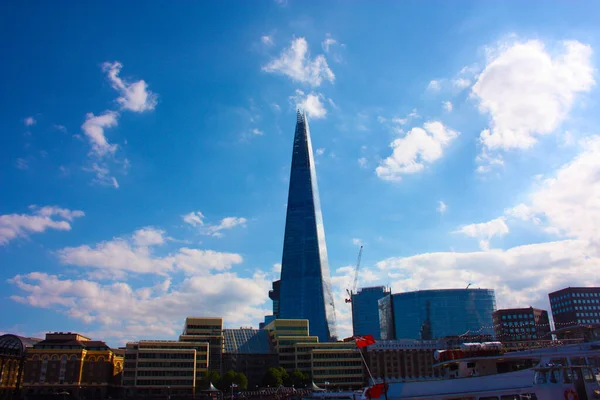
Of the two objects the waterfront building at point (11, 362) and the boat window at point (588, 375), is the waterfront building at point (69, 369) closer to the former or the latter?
the waterfront building at point (11, 362)

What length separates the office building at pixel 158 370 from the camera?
152375mm

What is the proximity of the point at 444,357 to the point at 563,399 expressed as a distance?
57.3 feet

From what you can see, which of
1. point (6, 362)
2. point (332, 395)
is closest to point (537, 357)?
point (332, 395)

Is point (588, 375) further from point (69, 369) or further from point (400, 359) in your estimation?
point (400, 359)

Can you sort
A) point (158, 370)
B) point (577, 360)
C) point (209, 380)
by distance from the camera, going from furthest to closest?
point (158, 370) < point (209, 380) < point (577, 360)

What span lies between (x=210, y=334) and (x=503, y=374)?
14504 centimetres

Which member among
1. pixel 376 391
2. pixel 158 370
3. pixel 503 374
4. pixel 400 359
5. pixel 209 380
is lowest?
pixel 376 391

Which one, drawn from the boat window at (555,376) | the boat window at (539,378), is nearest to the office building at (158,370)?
the boat window at (539,378)

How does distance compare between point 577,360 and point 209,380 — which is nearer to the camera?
→ point 577,360

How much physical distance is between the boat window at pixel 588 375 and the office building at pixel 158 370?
124 m

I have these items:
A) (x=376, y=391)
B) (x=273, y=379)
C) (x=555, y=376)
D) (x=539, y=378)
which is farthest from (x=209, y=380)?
(x=555, y=376)

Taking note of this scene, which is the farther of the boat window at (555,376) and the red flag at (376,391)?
the red flag at (376,391)

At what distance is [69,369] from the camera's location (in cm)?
14825

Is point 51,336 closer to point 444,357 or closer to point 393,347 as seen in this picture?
point 393,347
